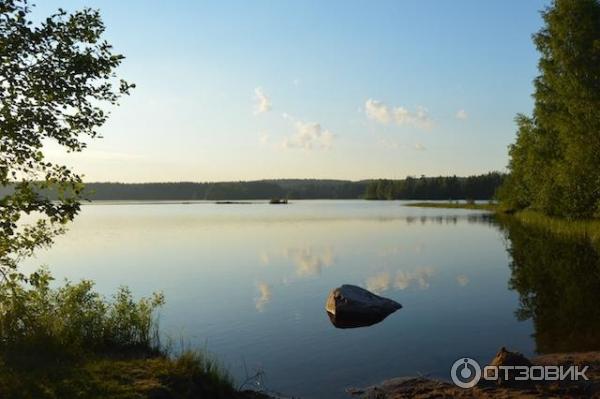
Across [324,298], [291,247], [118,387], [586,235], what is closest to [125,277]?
[324,298]

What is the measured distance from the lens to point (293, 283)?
91.2 feet

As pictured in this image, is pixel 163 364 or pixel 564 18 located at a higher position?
pixel 564 18

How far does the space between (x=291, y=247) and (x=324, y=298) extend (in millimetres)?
20689

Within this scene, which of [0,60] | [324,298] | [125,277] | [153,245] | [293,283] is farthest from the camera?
[153,245]

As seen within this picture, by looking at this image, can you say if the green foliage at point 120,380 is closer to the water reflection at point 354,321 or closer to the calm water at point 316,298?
the calm water at point 316,298

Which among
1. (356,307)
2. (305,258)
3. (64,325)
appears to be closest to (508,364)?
(356,307)

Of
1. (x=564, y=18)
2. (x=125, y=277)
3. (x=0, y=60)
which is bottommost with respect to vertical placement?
(x=125, y=277)

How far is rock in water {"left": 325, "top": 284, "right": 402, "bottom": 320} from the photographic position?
65.5 ft

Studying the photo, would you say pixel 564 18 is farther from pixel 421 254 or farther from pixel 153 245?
pixel 153 245

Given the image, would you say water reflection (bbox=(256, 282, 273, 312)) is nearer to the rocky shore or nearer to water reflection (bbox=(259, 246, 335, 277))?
water reflection (bbox=(259, 246, 335, 277))

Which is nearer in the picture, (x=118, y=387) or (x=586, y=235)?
(x=118, y=387)

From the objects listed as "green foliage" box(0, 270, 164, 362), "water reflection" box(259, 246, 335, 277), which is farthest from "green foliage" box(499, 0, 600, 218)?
"green foliage" box(0, 270, 164, 362)

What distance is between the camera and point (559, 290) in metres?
25.0

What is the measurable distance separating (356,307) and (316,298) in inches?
164
